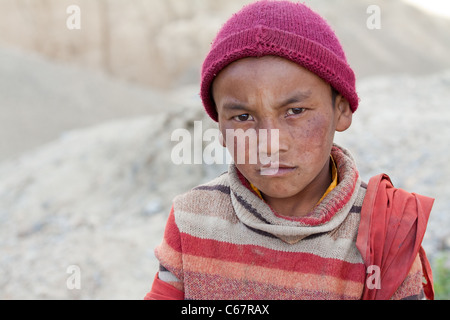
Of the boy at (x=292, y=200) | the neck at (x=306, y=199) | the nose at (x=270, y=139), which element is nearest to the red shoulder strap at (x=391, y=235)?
the boy at (x=292, y=200)

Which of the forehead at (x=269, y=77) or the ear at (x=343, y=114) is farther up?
the forehead at (x=269, y=77)

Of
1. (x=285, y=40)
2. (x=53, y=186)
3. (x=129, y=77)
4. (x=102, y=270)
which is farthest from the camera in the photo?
(x=129, y=77)

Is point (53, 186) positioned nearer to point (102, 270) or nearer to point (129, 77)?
Answer: point (102, 270)

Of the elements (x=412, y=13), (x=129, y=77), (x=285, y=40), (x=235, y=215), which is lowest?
(x=235, y=215)

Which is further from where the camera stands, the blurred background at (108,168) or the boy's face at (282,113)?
the blurred background at (108,168)

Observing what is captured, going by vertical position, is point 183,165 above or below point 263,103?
above

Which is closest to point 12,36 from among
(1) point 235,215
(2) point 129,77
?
(2) point 129,77

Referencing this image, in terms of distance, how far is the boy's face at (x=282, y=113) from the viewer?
4.18 ft

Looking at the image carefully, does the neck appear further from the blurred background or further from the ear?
the blurred background

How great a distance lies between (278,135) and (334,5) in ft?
63.9

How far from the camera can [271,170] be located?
4.31 ft

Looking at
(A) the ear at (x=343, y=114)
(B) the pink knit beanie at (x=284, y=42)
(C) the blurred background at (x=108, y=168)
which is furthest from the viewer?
(C) the blurred background at (x=108, y=168)

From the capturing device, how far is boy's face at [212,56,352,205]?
1.27 meters

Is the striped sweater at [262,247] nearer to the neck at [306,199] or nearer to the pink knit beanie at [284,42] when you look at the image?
the neck at [306,199]
